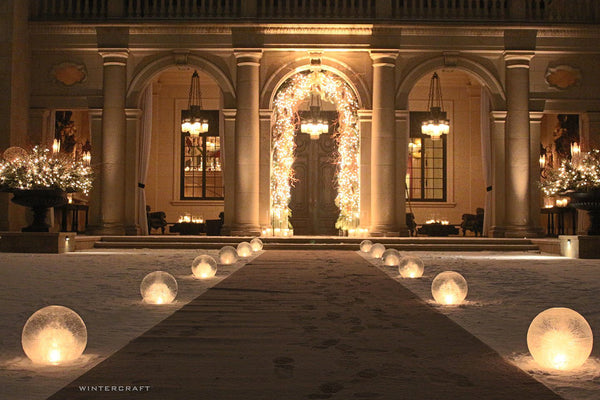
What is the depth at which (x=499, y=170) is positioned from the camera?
17359 millimetres

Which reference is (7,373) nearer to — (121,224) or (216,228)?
(121,224)

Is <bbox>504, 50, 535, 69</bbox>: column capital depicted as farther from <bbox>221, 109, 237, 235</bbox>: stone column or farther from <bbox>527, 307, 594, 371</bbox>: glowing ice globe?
<bbox>527, 307, 594, 371</bbox>: glowing ice globe

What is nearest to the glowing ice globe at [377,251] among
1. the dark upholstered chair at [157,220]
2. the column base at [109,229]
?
the column base at [109,229]

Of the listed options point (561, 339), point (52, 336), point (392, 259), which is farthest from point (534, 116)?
point (52, 336)

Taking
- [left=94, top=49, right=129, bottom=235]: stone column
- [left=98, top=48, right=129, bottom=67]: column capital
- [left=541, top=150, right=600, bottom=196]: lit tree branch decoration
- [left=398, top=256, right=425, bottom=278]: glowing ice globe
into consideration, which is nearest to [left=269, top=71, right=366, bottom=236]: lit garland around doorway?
[left=94, top=49, right=129, bottom=235]: stone column

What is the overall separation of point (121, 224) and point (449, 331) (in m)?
13.7

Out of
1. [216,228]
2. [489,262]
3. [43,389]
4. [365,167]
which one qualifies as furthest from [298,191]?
[43,389]

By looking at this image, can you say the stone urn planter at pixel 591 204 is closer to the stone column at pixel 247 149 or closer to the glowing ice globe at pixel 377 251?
the glowing ice globe at pixel 377 251

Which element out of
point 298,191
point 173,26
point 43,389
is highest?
point 173,26

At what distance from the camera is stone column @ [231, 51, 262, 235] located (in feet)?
55.0

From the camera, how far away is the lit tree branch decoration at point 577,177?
12.5m

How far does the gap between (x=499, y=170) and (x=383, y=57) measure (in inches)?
161

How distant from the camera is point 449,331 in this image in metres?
4.31

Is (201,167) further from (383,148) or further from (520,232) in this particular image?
(520,232)
